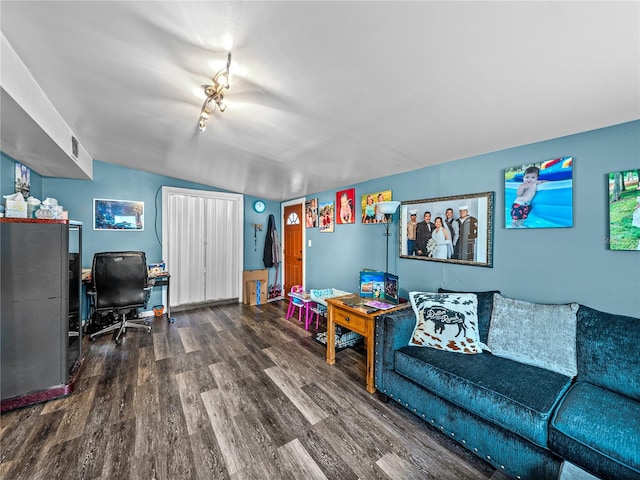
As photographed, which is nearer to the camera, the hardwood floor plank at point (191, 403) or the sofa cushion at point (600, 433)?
the sofa cushion at point (600, 433)

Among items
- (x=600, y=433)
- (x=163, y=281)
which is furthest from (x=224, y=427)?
(x=163, y=281)

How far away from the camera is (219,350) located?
2803 millimetres

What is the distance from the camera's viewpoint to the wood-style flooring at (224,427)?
1.39 meters

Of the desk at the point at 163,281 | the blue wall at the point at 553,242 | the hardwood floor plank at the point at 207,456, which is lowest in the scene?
the hardwood floor plank at the point at 207,456

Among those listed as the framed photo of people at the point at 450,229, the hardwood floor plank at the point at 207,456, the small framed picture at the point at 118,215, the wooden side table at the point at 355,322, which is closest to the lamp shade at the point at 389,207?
the framed photo of people at the point at 450,229

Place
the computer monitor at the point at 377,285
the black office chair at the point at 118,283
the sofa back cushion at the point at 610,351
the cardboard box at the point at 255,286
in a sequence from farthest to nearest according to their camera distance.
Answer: the cardboard box at the point at 255,286 < the black office chair at the point at 118,283 < the computer monitor at the point at 377,285 < the sofa back cushion at the point at 610,351

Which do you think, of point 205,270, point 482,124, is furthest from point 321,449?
point 205,270

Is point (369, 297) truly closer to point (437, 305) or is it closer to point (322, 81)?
point (437, 305)

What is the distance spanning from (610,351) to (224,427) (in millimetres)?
2475

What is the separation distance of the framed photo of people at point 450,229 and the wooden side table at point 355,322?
705mm

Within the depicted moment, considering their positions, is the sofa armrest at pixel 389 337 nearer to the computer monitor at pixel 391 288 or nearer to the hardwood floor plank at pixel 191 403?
the computer monitor at pixel 391 288

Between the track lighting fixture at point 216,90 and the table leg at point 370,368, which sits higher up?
the track lighting fixture at point 216,90

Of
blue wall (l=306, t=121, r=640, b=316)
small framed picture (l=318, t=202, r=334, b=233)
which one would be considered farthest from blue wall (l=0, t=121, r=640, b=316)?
small framed picture (l=318, t=202, r=334, b=233)

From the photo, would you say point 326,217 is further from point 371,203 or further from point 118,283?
point 118,283
